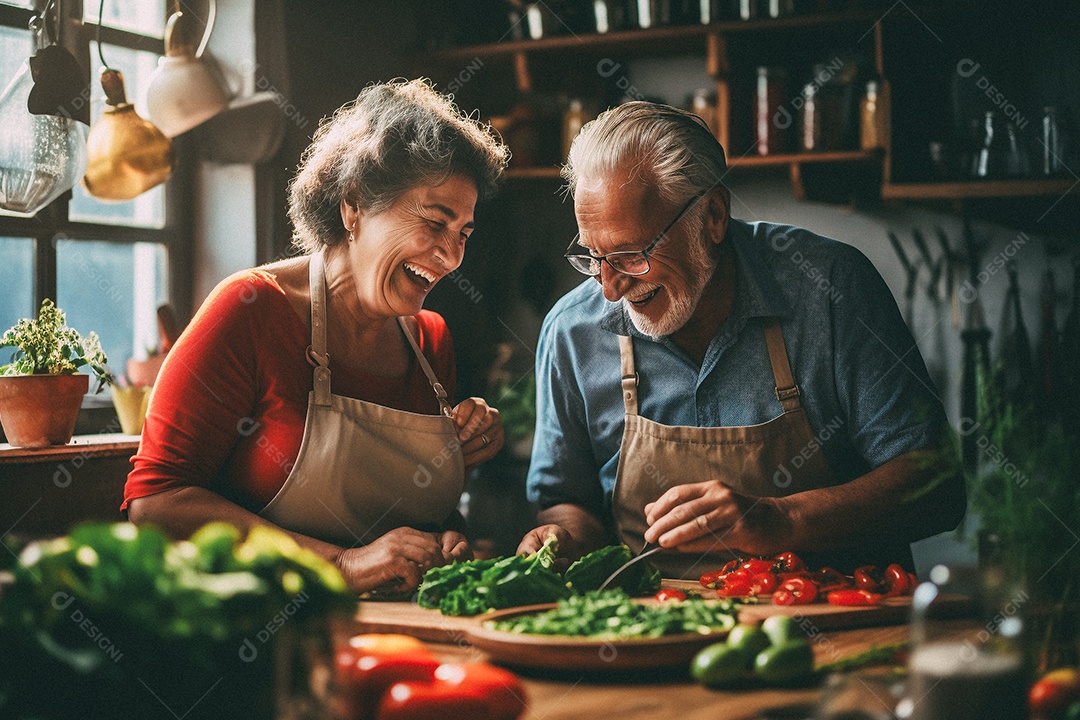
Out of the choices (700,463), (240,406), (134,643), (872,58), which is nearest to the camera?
(134,643)

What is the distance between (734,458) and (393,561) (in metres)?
0.70

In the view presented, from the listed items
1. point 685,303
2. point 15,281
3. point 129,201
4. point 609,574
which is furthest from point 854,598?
point 129,201

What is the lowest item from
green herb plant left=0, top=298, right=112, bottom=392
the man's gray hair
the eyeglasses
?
green herb plant left=0, top=298, right=112, bottom=392

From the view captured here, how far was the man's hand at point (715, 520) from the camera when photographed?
169 cm

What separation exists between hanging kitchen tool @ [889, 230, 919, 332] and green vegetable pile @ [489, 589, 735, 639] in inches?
92.0

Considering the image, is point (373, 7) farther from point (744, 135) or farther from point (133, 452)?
point (133, 452)

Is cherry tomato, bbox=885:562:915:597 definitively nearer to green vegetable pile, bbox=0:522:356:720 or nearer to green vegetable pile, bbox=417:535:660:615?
→ green vegetable pile, bbox=417:535:660:615

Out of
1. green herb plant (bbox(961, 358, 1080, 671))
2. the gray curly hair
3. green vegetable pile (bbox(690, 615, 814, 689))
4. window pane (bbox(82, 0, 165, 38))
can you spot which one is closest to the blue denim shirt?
the gray curly hair

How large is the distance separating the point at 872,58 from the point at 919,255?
676 mm

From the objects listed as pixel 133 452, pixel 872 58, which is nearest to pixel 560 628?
pixel 133 452

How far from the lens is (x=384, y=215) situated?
80.0 inches

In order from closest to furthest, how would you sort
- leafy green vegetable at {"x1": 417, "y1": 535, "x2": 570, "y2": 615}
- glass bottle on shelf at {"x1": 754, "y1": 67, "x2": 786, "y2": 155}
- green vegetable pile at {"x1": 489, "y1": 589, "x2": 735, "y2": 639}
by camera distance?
green vegetable pile at {"x1": 489, "y1": 589, "x2": 735, "y2": 639} < leafy green vegetable at {"x1": 417, "y1": 535, "x2": 570, "y2": 615} < glass bottle on shelf at {"x1": 754, "y1": 67, "x2": 786, "y2": 155}

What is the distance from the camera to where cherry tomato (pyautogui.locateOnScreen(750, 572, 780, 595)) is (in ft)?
5.39

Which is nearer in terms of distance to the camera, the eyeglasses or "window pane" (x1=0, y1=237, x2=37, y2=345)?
the eyeglasses
